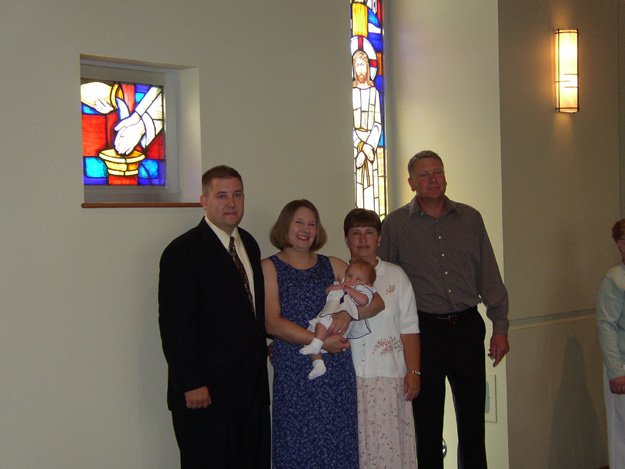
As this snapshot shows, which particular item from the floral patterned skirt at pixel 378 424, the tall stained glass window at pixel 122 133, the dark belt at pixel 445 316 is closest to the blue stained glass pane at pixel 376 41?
the tall stained glass window at pixel 122 133

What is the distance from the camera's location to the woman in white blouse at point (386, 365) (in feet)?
9.89

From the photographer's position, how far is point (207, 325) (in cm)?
276

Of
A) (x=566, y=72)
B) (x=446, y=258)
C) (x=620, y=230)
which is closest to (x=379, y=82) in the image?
(x=566, y=72)

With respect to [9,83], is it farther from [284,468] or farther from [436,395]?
[436,395]

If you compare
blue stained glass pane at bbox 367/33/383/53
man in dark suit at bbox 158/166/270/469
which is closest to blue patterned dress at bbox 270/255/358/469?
man in dark suit at bbox 158/166/270/469

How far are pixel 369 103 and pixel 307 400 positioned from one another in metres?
2.02

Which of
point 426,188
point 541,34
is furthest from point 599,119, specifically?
point 426,188

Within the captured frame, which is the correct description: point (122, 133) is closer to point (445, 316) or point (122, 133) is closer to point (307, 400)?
point (307, 400)

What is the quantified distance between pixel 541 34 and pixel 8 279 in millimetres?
3195

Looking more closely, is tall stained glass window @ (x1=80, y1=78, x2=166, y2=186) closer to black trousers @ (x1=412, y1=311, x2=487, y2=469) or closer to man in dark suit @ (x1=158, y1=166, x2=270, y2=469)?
man in dark suit @ (x1=158, y1=166, x2=270, y2=469)

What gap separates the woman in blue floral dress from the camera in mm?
2879

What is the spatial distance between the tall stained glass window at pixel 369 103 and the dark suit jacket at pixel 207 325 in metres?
1.51

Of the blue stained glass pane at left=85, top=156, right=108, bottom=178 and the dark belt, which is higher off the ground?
the blue stained glass pane at left=85, top=156, right=108, bottom=178

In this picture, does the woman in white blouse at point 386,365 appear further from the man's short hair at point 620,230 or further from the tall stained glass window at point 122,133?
the man's short hair at point 620,230
